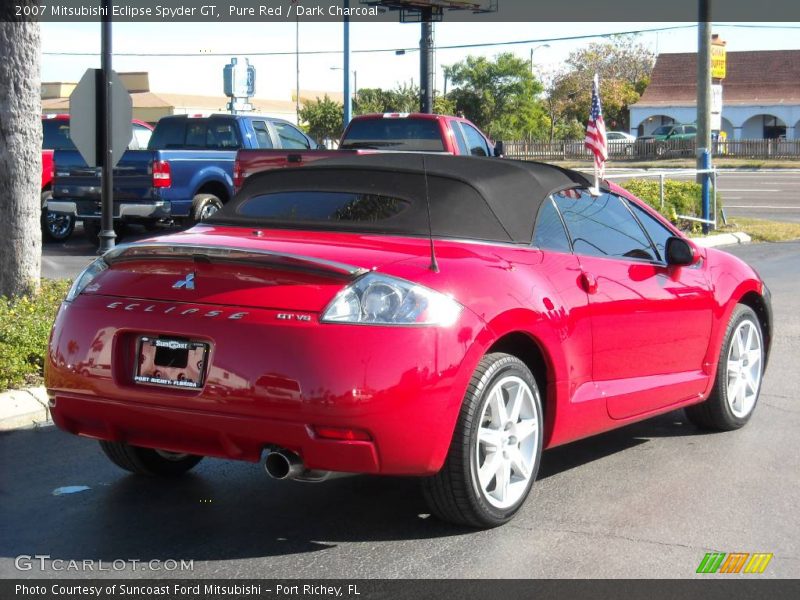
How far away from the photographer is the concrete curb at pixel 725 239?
1884 cm

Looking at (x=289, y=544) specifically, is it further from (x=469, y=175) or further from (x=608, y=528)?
(x=469, y=175)

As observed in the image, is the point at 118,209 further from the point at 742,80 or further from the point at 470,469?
the point at 742,80

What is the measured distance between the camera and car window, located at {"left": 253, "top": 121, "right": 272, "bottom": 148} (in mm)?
18812

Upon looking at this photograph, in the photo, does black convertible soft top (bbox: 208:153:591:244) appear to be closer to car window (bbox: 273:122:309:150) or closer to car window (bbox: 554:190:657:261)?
car window (bbox: 554:190:657:261)

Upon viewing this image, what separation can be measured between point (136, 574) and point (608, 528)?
2033 millimetres

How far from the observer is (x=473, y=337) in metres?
4.74

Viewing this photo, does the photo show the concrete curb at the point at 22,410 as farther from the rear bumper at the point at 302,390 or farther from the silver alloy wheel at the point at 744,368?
the silver alloy wheel at the point at 744,368

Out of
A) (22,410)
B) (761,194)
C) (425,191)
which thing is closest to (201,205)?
(22,410)

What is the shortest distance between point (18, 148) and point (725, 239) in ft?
43.6

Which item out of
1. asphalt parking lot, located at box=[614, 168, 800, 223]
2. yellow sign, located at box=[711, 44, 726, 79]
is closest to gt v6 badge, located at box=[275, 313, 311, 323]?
yellow sign, located at box=[711, 44, 726, 79]

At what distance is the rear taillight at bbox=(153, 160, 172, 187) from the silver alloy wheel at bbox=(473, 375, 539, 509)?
40.8 feet

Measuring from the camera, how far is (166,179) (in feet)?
55.1

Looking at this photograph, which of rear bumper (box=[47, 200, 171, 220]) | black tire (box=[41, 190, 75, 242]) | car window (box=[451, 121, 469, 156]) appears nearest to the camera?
rear bumper (box=[47, 200, 171, 220])

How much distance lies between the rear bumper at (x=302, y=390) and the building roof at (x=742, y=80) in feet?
230
